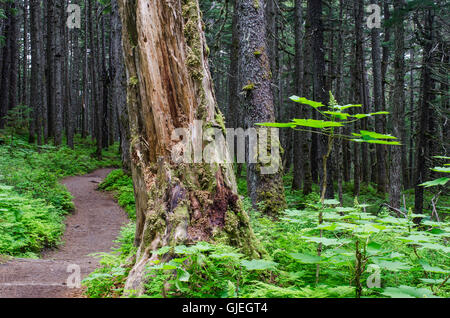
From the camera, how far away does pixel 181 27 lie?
3.77 m

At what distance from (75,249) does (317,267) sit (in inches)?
264

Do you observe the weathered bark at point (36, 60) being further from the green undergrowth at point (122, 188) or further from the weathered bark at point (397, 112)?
the weathered bark at point (397, 112)

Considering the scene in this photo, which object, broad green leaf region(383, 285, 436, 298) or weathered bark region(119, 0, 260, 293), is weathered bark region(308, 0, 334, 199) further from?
broad green leaf region(383, 285, 436, 298)

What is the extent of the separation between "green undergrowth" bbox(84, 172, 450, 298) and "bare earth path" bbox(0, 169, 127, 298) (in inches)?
42.0

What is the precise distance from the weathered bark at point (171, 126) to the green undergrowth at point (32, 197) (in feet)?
12.6

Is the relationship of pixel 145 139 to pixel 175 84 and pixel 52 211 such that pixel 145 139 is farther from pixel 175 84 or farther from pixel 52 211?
pixel 52 211

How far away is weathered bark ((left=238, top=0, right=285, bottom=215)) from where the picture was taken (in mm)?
7027

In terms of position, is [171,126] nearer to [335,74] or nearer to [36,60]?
[335,74]

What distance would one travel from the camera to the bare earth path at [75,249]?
3857mm

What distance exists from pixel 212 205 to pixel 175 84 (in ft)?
4.70

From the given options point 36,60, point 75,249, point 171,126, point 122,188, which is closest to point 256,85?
point 171,126

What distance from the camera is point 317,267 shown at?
8.61ft

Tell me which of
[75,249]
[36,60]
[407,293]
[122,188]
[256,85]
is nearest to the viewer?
[407,293]

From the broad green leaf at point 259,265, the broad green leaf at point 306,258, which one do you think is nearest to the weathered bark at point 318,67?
the broad green leaf at point 306,258
